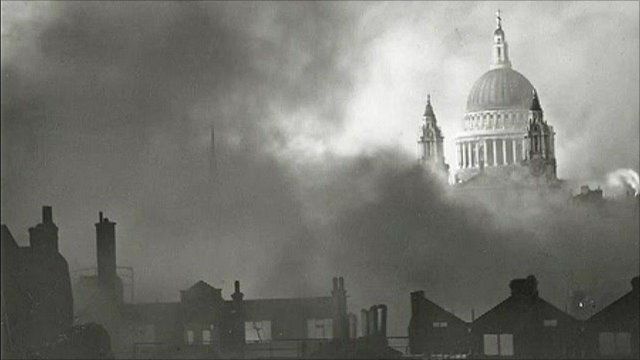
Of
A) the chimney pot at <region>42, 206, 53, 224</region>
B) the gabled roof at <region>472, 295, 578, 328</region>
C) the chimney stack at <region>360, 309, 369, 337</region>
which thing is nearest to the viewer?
the chimney pot at <region>42, 206, 53, 224</region>

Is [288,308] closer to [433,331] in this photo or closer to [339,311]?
[339,311]

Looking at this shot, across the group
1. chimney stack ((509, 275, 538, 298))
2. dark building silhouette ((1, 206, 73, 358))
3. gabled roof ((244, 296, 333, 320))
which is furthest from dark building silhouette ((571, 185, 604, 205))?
dark building silhouette ((1, 206, 73, 358))

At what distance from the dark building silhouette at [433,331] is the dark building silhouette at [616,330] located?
4370 millimetres

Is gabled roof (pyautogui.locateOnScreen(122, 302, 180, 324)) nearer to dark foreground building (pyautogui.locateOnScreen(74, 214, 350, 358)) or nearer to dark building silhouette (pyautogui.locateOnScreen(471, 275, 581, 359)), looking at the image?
dark foreground building (pyautogui.locateOnScreen(74, 214, 350, 358))

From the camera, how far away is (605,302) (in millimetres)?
99500

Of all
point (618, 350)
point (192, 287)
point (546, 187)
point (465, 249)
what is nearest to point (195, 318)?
point (192, 287)

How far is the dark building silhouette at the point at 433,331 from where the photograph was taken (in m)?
86.4

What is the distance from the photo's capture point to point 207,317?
9031cm

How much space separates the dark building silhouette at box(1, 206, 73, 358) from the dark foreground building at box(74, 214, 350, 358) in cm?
541

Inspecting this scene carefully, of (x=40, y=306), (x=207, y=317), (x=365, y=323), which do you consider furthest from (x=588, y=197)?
(x=40, y=306)

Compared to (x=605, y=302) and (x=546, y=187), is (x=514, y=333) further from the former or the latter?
(x=546, y=187)

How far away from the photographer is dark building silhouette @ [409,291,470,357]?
3401 inches

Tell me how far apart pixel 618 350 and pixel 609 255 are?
3756 centimetres

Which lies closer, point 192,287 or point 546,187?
point 192,287
